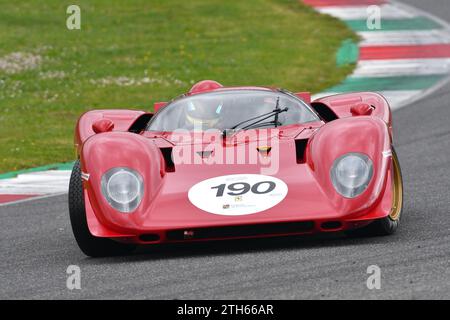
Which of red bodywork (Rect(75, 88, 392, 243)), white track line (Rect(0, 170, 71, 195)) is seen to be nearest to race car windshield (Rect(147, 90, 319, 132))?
red bodywork (Rect(75, 88, 392, 243))

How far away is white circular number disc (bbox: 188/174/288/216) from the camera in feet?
23.6

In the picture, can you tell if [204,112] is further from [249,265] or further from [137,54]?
[137,54]

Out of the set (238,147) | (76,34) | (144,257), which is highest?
(238,147)

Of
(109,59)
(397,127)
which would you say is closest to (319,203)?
(397,127)

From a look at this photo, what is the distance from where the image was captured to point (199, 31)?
75.1ft

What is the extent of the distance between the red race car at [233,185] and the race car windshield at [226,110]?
283 mm

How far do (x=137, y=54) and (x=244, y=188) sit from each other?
1373cm

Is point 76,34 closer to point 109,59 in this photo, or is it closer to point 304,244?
point 109,59

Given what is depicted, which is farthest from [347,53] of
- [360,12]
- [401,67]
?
[360,12]

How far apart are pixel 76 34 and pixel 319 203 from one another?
53.3 ft

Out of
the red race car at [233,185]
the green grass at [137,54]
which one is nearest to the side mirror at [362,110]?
the red race car at [233,185]

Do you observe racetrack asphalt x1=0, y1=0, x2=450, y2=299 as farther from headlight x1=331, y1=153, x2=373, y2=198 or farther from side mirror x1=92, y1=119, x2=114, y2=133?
side mirror x1=92, y1=119, x2=114, y2=133

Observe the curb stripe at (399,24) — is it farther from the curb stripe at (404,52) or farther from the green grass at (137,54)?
the curb stripe at (404,52)

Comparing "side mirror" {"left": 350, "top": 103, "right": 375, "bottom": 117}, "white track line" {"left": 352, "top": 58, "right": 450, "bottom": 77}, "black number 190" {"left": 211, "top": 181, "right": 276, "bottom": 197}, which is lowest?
"white track line" {"left": 352, "top": 58, "right": 450, "bottom": 77}
